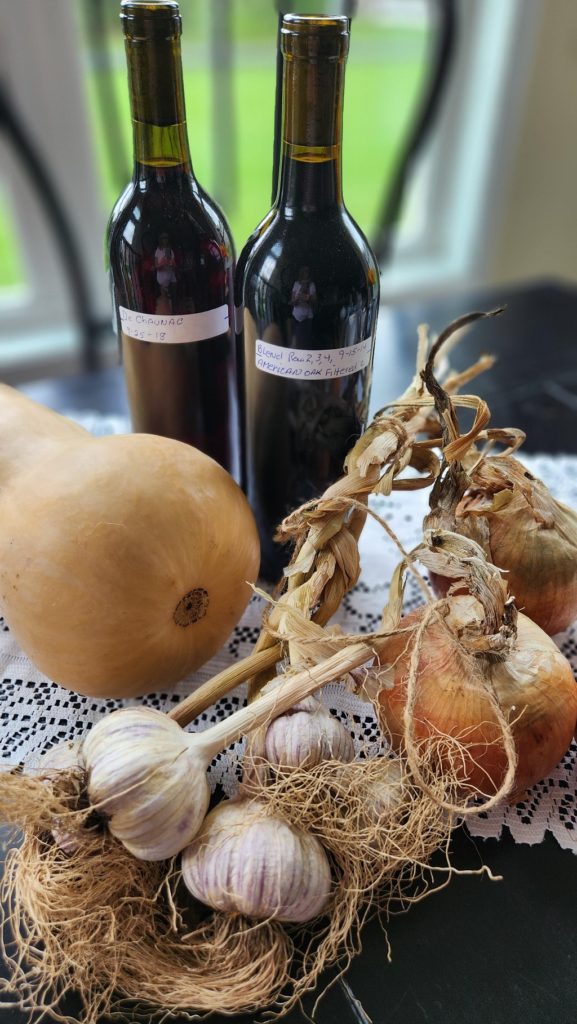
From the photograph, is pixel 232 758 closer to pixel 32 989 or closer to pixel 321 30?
pixel 32 989

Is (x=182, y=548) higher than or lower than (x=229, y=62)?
lower

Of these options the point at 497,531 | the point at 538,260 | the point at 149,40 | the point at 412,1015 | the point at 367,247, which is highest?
the point at 149,40

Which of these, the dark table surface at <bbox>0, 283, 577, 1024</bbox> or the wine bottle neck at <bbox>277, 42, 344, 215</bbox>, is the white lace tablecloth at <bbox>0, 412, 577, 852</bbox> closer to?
the dark table surface at <bbox>0, 283, 577, 1024</bbox>

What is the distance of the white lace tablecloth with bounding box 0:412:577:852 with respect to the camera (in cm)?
41

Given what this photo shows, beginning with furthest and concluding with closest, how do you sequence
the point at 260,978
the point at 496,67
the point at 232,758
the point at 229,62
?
1. the point at 496,67
2. the point at 229,62
3. the point at 232,758
4. the point at 260,978

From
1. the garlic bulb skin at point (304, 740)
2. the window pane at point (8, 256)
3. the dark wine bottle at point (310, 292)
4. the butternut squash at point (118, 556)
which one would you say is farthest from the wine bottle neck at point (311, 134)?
the window pane at point (8, 256)

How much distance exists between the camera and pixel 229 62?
1.31 meters

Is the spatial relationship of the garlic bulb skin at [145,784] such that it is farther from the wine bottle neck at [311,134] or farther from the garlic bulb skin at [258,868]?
the wine bottle neck at [311,134]

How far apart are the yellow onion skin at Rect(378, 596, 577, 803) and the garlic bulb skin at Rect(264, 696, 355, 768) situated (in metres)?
0.04

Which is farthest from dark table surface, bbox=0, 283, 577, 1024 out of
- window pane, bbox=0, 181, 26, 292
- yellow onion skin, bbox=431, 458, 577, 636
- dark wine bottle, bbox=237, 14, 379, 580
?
window pane, bbox=0, 181, 26, 292

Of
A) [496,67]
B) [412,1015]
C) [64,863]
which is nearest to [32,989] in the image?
[64,863]

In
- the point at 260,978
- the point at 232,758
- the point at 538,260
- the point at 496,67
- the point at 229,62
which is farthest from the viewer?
the point at 538,260

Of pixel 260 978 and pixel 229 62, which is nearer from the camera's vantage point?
pixel 260 978

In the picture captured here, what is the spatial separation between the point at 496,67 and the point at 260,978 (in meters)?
1.69
